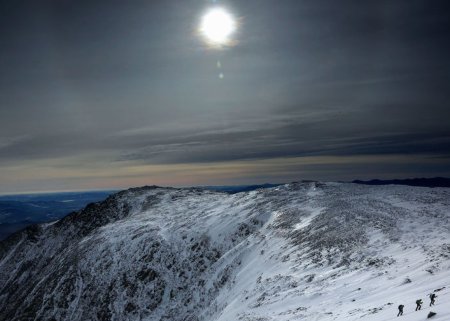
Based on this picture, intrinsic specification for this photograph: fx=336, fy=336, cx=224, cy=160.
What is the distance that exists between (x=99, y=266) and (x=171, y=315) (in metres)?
21.7

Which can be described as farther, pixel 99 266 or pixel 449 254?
pixel 99 266

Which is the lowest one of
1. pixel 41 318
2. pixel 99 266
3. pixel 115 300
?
pixel 41 318

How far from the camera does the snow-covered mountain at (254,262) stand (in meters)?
24.5

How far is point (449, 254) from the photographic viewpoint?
24.9 meters

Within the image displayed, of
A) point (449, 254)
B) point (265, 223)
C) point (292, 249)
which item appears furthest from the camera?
point (265, 223)

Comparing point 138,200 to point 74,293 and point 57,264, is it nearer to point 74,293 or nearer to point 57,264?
point 57,264

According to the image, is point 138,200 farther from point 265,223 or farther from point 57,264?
point 265,223

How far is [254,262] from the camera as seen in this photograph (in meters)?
43.5

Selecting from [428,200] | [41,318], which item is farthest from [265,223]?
[41,318]

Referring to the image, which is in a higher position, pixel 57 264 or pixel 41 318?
pixel 57 264

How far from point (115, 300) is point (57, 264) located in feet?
96.2

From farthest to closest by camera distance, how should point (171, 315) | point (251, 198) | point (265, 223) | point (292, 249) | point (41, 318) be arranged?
point (251, 198) → point (41, 318) → point (265, 223) → point (171, 315) → point (292, 249)

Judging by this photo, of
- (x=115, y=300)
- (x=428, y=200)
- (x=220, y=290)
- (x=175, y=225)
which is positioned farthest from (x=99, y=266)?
(x=428, y=200)

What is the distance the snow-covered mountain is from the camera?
80.5 ft
